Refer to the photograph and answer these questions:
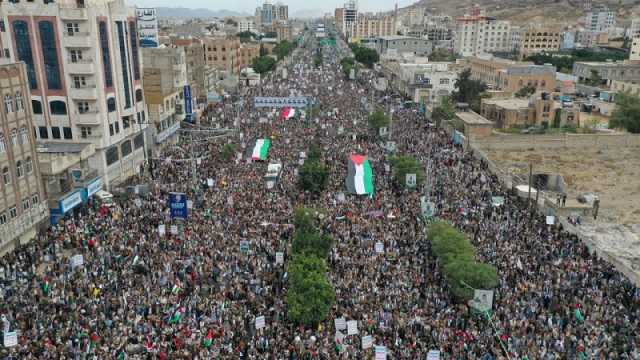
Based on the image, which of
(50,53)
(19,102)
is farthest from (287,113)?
(19,102)

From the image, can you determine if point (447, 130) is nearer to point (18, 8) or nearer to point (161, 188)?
point (161, 188)

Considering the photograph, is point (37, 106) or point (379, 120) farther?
point (379, 120)

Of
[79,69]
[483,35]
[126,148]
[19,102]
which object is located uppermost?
[79,69]

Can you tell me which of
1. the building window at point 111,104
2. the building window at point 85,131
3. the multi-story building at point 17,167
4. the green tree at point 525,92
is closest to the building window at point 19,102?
the multi-story building at point 17,167

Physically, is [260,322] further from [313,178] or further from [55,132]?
[55,132]

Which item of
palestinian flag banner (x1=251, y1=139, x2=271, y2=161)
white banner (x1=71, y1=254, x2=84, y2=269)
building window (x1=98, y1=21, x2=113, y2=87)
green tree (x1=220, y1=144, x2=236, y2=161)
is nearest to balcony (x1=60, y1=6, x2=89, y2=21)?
building window (x1=98, y1=21, x2=113, y2=87)

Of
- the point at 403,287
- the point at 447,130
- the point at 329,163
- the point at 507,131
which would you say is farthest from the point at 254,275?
the point at 507,131
